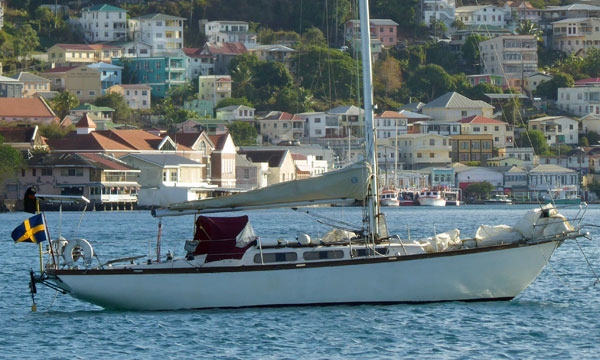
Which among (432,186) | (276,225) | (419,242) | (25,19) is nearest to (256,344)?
(419,242)

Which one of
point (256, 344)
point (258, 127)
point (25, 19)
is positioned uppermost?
point (25, 19)

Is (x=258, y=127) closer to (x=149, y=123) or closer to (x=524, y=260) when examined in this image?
(x=149, y=123)

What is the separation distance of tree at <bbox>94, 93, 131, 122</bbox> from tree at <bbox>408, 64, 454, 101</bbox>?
140 feet

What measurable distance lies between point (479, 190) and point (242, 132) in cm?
3006

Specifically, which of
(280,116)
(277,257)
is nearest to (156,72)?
(280,116)

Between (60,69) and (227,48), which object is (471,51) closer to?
(227,48)

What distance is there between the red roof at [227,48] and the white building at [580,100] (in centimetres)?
4304

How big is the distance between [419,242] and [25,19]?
533ft

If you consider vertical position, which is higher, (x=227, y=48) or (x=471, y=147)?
(x=227, y=48)

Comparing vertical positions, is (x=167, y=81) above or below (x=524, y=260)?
above

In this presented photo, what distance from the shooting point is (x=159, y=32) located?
189 m

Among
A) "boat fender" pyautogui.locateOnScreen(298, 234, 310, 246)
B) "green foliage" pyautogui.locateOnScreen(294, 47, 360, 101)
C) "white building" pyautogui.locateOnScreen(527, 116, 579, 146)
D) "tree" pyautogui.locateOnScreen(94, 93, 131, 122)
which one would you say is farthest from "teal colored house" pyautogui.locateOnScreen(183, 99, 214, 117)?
"boat fender" pyautogui.locateOnScreen(298, 234, 310, 246)

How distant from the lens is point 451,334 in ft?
103

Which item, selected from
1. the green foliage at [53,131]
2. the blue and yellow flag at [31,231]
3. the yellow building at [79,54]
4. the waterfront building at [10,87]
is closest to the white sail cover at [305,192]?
the blue and yellow flag at [31,231]
